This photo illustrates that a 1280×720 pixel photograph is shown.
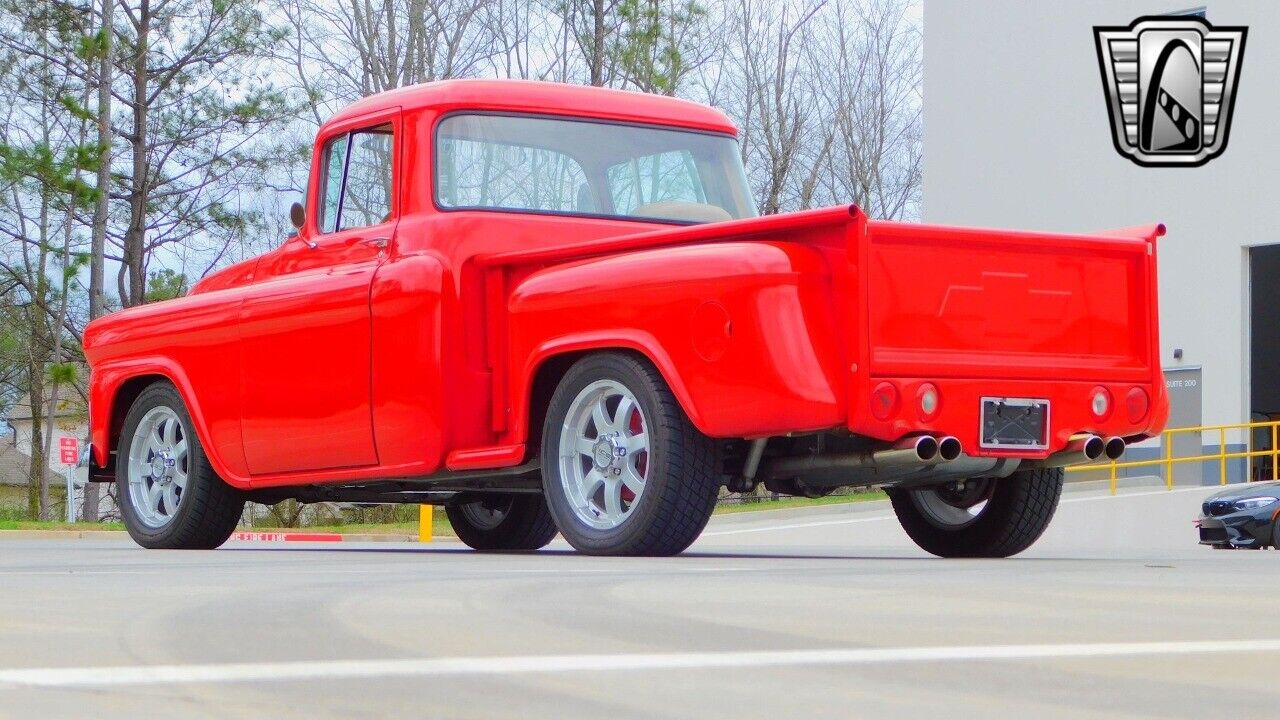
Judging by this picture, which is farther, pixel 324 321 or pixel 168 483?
pixel 168 483

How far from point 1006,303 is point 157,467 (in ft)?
17.6

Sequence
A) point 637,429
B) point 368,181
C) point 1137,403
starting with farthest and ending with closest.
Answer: point 368,181, point 1137,403, point 637,429

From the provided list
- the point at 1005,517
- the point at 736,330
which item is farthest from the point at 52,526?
the point at 736,330

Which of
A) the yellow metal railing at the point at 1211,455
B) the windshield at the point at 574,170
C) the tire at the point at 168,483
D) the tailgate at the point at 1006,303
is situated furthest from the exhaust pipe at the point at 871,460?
the yellow metal railing at the point at 1211,455

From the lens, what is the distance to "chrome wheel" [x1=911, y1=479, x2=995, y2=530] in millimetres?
9828

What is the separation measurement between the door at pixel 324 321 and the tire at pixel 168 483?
601mm

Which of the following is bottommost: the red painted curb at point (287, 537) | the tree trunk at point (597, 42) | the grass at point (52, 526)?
the red painted curb at point (287, 537)

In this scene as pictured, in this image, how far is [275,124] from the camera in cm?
3331

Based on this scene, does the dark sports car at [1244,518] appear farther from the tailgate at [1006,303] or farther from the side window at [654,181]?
the tailgate at [1006,303]

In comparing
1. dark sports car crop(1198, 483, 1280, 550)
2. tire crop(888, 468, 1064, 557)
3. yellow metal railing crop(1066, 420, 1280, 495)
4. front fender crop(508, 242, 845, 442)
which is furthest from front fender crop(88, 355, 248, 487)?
yellow metal railing crop(1066, 420, 1280, 495)

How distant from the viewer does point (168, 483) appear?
11.4m

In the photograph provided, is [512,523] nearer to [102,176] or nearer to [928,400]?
[928,400]

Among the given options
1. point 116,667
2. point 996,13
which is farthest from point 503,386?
point 996,13

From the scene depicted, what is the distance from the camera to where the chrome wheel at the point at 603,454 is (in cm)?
850
